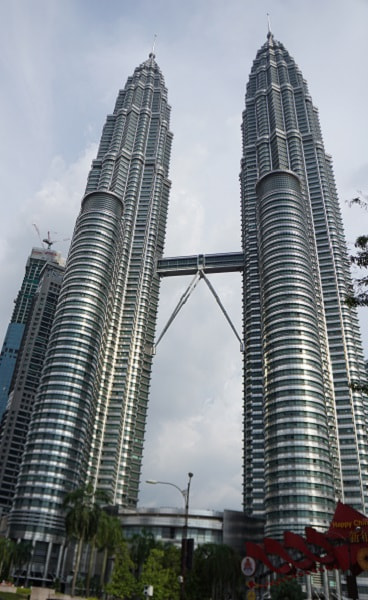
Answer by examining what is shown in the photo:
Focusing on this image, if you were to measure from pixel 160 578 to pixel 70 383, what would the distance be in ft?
271

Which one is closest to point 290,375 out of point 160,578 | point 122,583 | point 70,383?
point 70,383

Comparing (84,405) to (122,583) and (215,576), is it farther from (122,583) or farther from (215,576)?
(215,576)

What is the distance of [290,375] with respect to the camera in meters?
151

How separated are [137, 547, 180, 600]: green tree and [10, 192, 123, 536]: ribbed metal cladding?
6100cm

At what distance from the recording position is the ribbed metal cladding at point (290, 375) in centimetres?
13400

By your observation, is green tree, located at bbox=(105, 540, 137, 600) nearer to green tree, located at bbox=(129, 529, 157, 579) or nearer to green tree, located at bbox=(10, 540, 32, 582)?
green tree, located at bbox=(129, 529, 157, 579)

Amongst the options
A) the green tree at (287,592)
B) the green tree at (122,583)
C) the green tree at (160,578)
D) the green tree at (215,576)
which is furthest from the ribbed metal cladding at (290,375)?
the green tree at (122,583)

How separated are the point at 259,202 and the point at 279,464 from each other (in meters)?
104

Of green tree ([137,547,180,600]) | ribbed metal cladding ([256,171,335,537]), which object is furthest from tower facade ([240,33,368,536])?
green tree ([137,547,180,600])

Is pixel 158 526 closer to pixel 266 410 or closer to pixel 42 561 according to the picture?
pixel 42 561

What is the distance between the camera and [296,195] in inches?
7623

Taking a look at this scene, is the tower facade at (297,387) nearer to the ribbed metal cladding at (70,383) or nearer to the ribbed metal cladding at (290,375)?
the ribbed metal cladding at (290,375)

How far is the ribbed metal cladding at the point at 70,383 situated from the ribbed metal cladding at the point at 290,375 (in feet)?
188

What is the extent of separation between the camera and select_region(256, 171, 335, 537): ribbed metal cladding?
13400 centimetres
